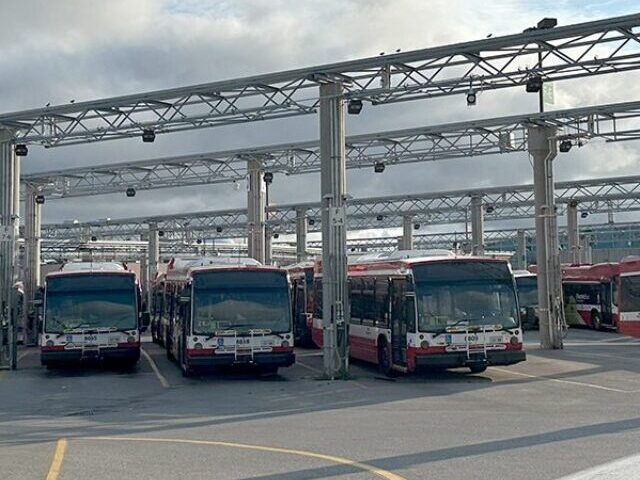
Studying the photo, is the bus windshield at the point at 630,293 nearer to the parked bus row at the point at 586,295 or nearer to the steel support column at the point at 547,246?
the parked bus row at the point at 586,295

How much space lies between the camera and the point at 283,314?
21.8 metres

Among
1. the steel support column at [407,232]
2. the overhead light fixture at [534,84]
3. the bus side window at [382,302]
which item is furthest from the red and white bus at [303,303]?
the steel support column at [407,232]

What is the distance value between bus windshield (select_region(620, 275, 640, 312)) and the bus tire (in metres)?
13.5

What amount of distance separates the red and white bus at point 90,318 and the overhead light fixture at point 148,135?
155 inches

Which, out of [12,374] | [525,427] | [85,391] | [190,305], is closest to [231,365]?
[190,305]

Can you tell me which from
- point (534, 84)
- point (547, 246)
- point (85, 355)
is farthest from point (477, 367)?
point (85, 355)

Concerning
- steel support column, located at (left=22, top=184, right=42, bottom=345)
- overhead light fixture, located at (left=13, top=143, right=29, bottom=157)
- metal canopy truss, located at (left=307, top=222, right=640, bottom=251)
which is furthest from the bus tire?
metal canopy truss, located at (left=307, top=222, right=640, bottom=251)

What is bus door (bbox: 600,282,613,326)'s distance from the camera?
3953 centimetres

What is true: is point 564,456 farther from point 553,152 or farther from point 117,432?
point 553,152

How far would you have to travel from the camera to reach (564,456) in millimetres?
11055

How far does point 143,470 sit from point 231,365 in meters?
10.6

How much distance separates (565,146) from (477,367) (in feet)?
36.2

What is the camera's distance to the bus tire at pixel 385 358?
2208 centimetres

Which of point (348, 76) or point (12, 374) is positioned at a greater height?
point (348, 76)
